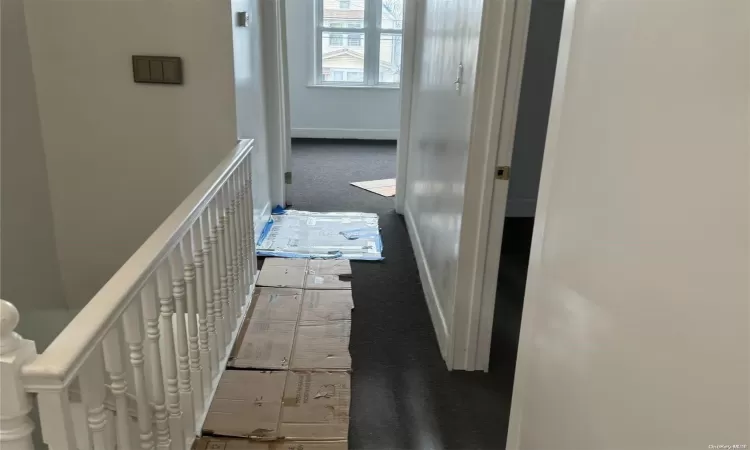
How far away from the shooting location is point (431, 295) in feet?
9.29

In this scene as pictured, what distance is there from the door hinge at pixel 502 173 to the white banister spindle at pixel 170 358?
1.18 metres

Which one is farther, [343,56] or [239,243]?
[343,56]

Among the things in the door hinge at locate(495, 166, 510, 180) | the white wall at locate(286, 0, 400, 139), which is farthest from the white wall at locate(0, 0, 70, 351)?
the white wall at locate(286, 0, 400, 139)

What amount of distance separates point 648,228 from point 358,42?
5.50m

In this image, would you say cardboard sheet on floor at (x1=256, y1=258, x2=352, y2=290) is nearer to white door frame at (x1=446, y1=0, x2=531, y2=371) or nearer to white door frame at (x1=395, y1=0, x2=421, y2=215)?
white door frame at (x1=446, y1=0, x2=531, y2=371)

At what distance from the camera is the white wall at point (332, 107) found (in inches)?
235

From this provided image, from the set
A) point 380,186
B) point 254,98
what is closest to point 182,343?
point 254,98

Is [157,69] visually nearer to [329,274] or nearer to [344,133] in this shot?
[329,274]

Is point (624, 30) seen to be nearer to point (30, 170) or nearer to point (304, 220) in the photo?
point (30, 170)

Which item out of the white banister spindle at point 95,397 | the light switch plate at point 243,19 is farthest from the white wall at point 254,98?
the white banister spindle at point 95,397

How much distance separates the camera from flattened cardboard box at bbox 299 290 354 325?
2.71m

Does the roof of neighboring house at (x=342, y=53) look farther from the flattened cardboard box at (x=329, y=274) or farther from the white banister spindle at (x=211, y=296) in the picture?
the white banister spindle at (x=211, y=296)

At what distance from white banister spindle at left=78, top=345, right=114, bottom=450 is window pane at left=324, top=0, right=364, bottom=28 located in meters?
5.26

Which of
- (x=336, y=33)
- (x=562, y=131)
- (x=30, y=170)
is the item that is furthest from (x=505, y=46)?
(x=336, y=33)
